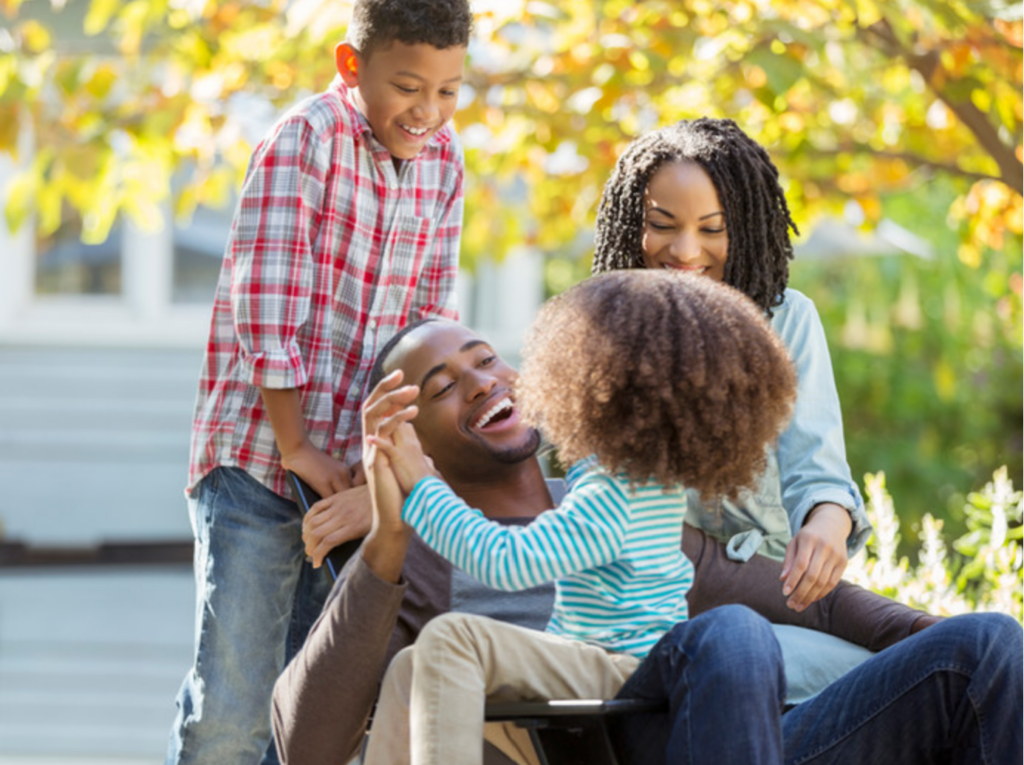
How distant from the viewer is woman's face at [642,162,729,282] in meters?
2.55

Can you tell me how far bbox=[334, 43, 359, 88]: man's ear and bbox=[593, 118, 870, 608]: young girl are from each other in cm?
53

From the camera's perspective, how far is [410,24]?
2.58 meters

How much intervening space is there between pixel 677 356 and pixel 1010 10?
2.84 meters

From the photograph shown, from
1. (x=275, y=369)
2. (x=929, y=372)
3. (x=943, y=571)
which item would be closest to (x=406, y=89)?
(x=275, y=369)

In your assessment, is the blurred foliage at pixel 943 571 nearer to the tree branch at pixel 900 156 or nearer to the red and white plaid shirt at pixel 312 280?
the tree branch at pixel 900 156

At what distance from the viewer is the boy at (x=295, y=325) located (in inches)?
102

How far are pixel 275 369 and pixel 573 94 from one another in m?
2.70

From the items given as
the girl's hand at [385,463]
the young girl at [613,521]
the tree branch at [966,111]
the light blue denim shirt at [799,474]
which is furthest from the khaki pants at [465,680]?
the tree branch at [966,111]

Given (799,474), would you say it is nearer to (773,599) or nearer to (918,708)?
(773,599)

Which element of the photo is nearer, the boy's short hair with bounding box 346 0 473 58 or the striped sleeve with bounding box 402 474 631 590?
the striped sleeve with bounding box 402 474 631 590

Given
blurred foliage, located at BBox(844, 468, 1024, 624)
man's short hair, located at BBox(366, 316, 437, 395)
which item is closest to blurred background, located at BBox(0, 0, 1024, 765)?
blurred foliage, located at BBox(844, 468, 1024, 624)

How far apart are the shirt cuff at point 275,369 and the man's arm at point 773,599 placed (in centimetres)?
75

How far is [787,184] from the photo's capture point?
17.3ft

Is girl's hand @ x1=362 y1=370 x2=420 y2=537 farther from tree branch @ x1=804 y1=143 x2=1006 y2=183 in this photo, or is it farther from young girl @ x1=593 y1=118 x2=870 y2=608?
tree branch @ x1=804 y1=143 x2=1006 y2=183
